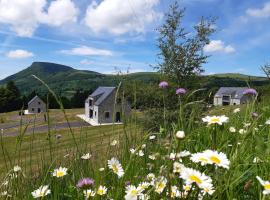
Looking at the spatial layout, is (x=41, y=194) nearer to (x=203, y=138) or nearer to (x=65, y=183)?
(x=65, y=183)

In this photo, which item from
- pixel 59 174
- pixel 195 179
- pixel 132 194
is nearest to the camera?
pixel 195 179

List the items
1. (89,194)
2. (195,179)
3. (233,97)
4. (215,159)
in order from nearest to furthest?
1. (195,179)
2. (215,159)
3. (89,194)
4. (233,97)

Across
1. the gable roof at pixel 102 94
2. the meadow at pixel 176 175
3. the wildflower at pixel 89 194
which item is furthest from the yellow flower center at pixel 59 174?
the gable roof at pixel 102 94

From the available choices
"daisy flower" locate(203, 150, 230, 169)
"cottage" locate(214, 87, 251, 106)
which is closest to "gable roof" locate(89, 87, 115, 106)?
"cottage" locate(214, 87, 251, 106)

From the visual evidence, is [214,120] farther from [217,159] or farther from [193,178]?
[193,178]

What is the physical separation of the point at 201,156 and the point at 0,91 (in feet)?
367

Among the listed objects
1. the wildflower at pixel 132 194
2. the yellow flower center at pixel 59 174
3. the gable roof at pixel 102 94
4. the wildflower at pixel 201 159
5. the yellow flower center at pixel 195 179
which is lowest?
the gable roof at pixel 102 94

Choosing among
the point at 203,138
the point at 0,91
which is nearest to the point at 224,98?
the point at 0,91

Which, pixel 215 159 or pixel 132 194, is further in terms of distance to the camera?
pixel 132 194

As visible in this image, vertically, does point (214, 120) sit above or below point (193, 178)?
above

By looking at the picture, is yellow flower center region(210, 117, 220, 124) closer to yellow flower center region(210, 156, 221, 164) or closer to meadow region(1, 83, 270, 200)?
meadow region(1, 83, 270, 200)

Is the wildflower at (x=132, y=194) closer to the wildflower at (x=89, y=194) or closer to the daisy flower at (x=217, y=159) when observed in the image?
the wildflower at (x=89, y=194)

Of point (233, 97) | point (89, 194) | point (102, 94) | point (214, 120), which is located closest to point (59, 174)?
point (89, 194)

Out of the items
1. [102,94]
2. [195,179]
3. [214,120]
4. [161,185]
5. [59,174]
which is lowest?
[102,94]
